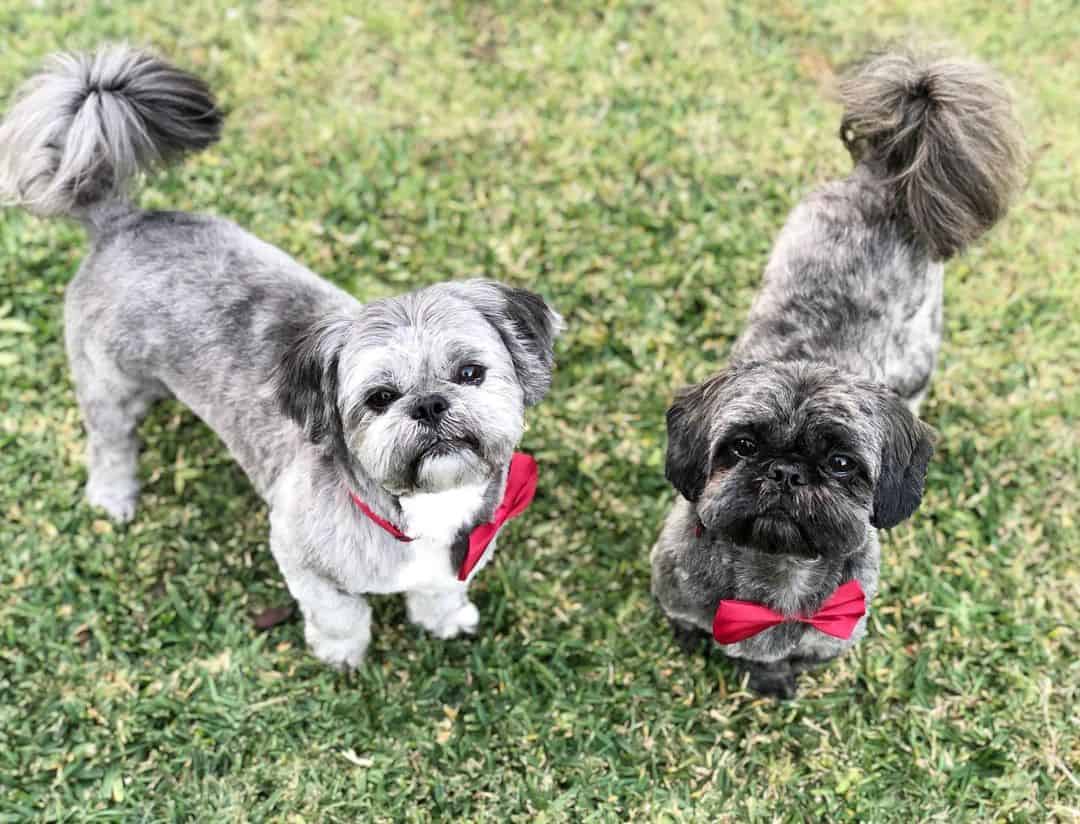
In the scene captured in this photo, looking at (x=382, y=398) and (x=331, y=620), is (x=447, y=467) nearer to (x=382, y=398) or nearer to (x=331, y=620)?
(x=382, y=398)

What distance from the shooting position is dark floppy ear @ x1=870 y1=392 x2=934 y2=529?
375cm

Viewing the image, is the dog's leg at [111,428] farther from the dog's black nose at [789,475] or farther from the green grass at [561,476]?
the dog's black nose at [789,475]

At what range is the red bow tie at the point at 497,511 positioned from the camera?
12.9 feet

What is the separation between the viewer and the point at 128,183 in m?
4.67

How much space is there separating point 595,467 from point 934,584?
2025 mm

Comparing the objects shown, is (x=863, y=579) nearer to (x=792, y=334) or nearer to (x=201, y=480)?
(x=792, y=334)

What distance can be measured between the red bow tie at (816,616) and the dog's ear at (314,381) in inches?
72.3

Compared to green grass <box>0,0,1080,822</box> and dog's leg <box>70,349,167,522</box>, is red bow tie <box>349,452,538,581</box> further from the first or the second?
dog's leg <box>70,349,167,522</box>

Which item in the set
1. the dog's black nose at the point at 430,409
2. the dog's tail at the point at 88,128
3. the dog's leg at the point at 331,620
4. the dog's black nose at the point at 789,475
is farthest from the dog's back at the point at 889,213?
the dog's tail at the point at 88,128

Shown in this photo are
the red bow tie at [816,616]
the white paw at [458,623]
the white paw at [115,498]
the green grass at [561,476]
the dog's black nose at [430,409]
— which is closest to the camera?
the dog's black nose at [430,409]

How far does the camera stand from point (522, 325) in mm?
3850

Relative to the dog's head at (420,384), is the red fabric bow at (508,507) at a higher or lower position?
lower

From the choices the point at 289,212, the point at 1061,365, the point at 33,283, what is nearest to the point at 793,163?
the point at 1061,365

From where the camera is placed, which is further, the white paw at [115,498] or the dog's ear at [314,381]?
the white paw at [115,498]
